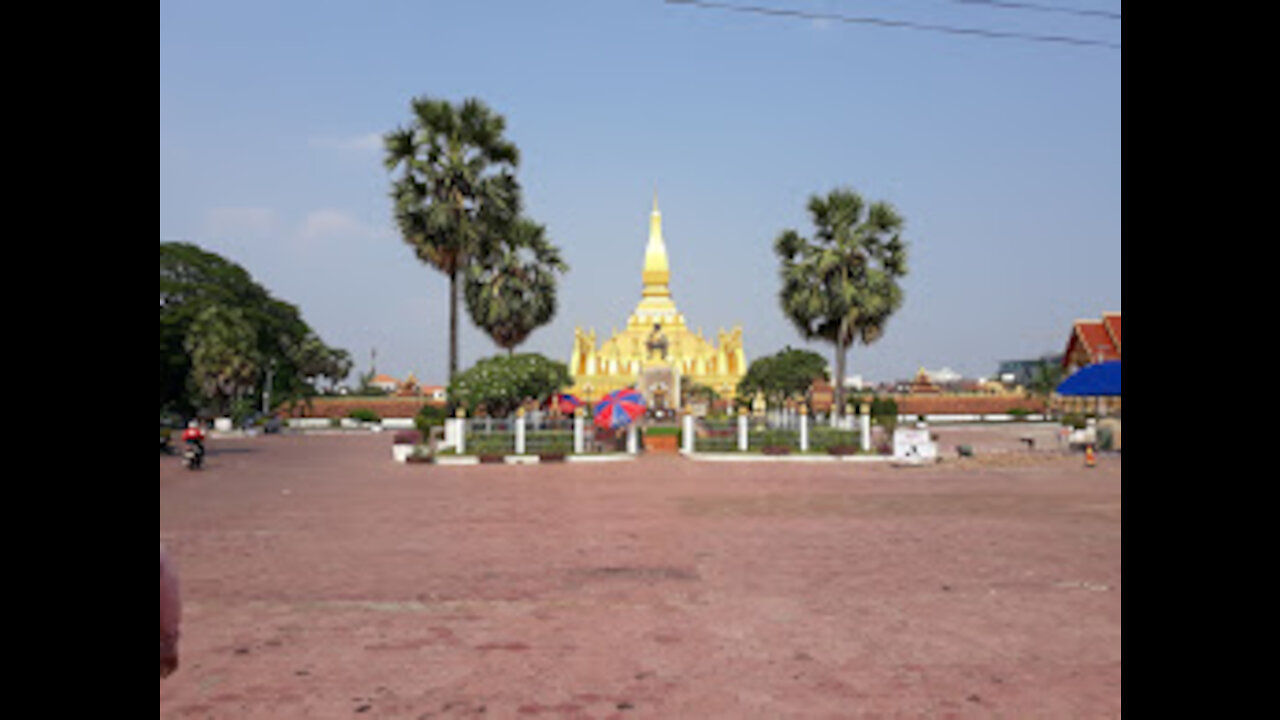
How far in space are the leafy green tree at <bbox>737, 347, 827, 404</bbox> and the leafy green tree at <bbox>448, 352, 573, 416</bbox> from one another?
17989 mm

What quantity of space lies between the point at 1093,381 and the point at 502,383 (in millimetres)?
19454

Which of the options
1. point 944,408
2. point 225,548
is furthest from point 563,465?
point 944,408

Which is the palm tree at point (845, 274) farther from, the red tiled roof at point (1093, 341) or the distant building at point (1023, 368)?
the distant building at point (1023, 368)

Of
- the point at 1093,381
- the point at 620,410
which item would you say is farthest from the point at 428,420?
the point at 1093,381

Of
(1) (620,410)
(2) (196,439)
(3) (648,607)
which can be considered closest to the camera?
(3) (648,607)

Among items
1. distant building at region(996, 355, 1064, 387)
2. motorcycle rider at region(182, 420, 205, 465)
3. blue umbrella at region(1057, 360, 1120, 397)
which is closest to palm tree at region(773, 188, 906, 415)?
blue umbrella at region(1057, 360, 1120, 397)

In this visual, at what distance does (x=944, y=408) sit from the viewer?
2457 inches

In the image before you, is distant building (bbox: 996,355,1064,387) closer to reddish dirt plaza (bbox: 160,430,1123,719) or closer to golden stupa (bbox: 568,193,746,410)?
golden stupa (bbox: 568,193,746,410)

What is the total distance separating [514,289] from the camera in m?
39.8

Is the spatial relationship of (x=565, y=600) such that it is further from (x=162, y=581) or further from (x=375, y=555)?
(x=162, y=581)

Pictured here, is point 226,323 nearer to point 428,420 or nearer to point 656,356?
point 428,420

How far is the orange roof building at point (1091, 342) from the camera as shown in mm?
55125

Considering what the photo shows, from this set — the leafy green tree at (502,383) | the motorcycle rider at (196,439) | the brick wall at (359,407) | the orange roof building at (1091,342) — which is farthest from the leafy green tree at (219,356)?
the orange roof building at (1091,342)

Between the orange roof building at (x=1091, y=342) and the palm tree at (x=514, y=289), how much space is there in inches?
1311
